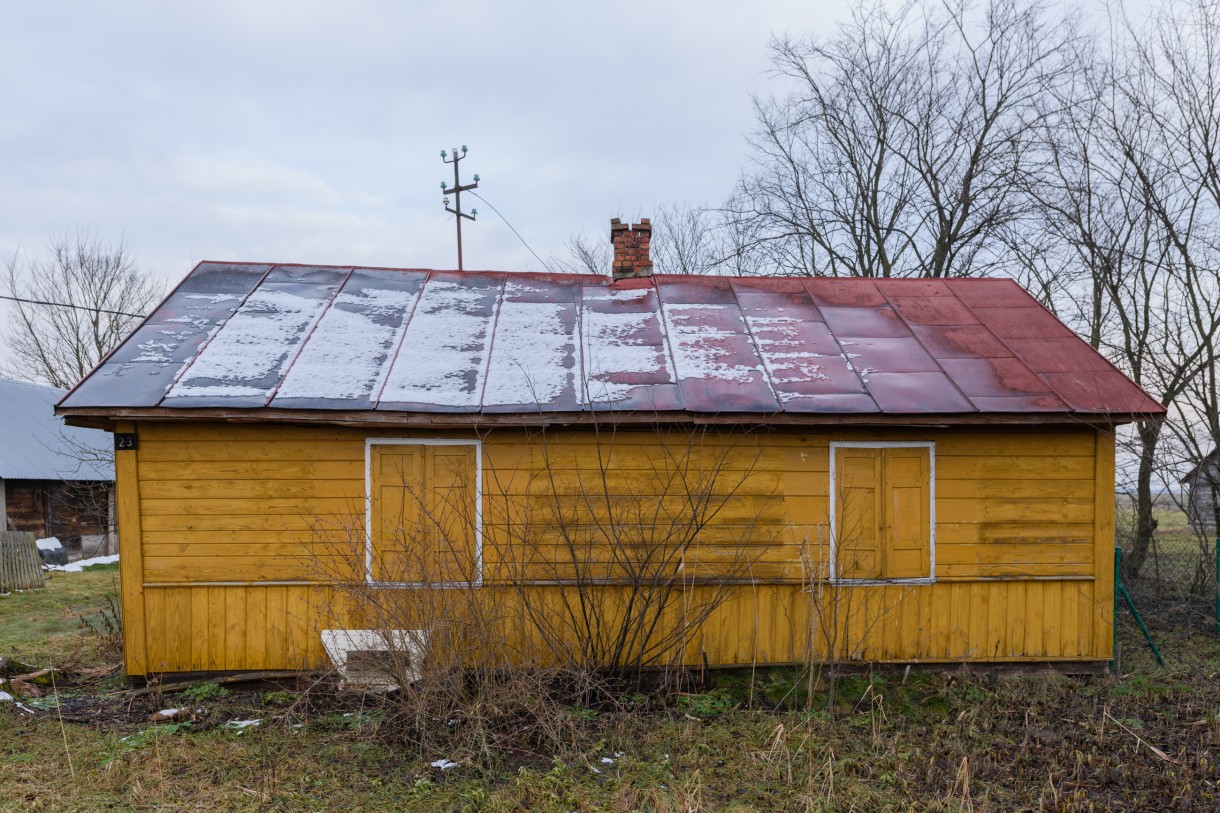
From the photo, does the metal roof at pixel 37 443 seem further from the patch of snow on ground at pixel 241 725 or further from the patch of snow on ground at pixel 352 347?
the patch of snow on ground at pixel 241 725

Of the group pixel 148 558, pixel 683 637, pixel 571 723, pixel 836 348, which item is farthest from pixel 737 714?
pixel 148 558

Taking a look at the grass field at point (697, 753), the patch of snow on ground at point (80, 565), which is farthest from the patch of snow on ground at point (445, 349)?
the patch of snow on ground at point (80, 565)

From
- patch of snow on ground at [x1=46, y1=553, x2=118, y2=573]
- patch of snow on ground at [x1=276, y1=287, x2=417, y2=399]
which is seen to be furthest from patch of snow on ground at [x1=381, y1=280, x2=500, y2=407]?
patch of snow on ground at [x1=46, y1=553, x2=118, y2=573]

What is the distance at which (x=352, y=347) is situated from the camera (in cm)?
832

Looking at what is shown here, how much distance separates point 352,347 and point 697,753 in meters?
5.01

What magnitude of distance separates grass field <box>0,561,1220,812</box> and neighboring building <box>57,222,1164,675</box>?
0.52 m

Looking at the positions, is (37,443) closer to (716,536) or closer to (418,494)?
(418,494)

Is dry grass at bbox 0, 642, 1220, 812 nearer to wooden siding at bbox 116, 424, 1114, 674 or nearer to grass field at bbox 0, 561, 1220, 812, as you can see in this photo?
grass field at bbox 0, 561, 1220, 812

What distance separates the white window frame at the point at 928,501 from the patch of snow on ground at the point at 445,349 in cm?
340

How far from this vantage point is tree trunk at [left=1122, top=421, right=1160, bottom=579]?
11.9m

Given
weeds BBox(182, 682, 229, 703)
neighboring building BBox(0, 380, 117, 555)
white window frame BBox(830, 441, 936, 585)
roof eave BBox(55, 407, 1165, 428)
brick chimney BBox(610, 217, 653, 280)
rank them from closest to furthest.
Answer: roof eave BBox(55, 407, 1165, 428) → weeds BBox(182, 682, 229, 703) → white window frame BBox(830, 441, 936, 585) → brick chimney BBox(610, 217, 653, 280) → neighboring building BBox(0, 380, 117, 555)

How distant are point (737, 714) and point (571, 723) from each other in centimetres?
160

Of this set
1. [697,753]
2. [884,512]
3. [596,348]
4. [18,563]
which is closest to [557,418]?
[596,348]

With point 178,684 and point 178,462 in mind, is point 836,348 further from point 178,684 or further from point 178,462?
point 178,684
